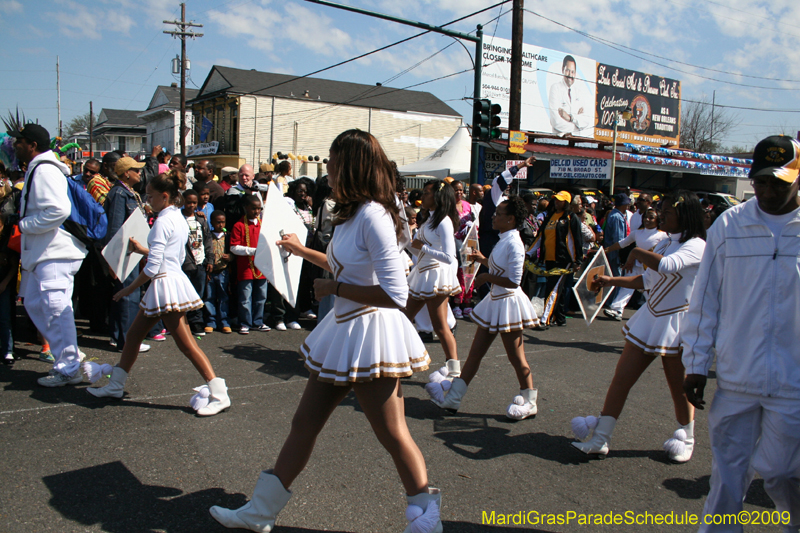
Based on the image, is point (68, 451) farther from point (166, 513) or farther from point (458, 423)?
point (458, 423)

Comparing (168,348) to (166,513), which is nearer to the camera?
(166,513)

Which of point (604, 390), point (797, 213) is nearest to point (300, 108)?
point (604, 390)

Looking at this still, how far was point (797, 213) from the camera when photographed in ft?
7.93

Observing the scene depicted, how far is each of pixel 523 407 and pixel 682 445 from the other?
3.79 feet

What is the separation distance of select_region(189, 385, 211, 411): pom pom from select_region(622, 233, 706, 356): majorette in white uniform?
3.20m

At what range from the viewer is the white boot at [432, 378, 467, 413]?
181 inches

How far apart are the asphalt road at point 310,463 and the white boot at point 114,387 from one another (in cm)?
7

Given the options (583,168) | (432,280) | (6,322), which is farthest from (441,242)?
(583,168)

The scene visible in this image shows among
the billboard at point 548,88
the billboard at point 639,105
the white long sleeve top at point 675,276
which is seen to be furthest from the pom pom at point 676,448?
the billboard at point 639,105

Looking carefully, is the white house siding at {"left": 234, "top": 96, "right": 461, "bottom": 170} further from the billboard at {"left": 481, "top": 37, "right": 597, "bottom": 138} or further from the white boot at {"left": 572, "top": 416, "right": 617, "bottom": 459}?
the white boot at {"left": 572, "top": 416, "right": 617, "bottom": 459}

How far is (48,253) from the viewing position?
15.7 feet

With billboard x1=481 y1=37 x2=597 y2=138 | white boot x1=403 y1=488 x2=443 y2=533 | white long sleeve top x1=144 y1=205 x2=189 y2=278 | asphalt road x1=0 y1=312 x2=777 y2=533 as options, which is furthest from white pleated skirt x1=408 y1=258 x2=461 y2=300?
billboard x1=481 y1=37 x2=597 y2=138

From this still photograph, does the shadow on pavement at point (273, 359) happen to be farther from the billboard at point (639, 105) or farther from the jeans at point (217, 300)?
the billboard at point (639, 105)

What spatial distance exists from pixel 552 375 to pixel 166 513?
13.8 ft
